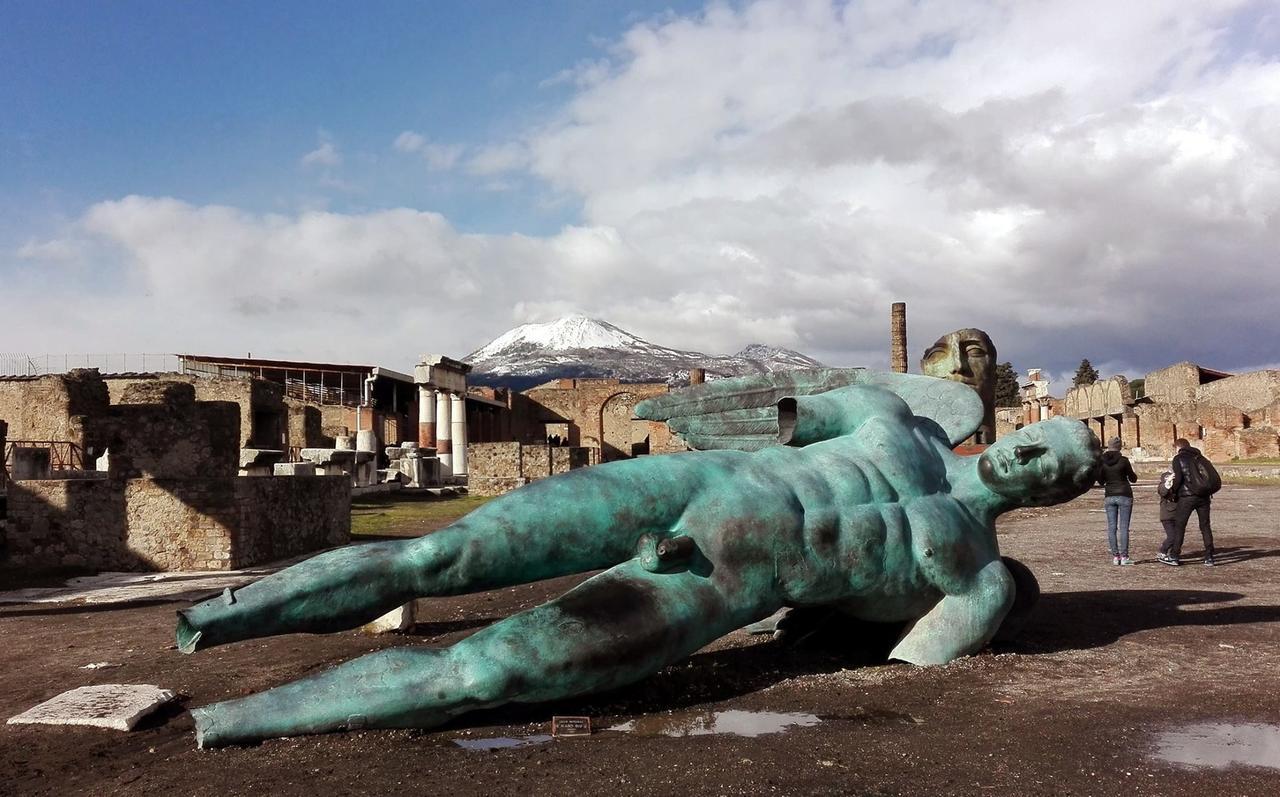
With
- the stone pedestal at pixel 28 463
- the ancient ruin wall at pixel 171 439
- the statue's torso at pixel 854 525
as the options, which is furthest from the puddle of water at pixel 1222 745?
the stone pedestal at pixel 28 463

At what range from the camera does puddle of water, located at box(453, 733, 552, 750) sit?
9.50 ft

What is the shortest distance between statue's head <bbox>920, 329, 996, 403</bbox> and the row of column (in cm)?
2582

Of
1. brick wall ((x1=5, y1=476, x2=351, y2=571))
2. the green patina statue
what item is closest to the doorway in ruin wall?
brick wall ((x1=5, y1=476, x2=351, y2=571))

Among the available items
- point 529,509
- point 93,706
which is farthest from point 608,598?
point 93,706

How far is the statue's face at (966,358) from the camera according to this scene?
1067cm

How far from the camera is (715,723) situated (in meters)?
3.20

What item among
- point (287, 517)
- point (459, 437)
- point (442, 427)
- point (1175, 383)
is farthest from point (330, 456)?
point (1175, 383)

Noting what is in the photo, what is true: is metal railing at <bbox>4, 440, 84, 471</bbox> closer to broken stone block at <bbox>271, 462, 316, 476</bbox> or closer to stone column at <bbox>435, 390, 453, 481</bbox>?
broken stone block at <bbox>271, 462, 316, 476</bbox>

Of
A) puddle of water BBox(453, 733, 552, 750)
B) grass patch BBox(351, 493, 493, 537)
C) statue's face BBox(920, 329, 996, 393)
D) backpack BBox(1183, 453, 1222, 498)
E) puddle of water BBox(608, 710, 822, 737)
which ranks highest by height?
statue's face BBox(920, 329, 996, 393)

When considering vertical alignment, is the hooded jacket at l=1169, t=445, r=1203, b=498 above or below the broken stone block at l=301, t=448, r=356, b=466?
below

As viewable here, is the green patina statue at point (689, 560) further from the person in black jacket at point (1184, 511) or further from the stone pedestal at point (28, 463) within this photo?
the stone pedestal at point (28, 463)

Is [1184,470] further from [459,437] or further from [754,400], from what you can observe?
[459,437]

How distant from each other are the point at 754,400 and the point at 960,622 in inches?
54.6

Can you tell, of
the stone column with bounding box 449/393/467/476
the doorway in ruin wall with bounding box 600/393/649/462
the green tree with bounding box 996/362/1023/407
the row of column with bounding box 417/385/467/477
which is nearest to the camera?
the stone column with bounding box 449/393/467/476
